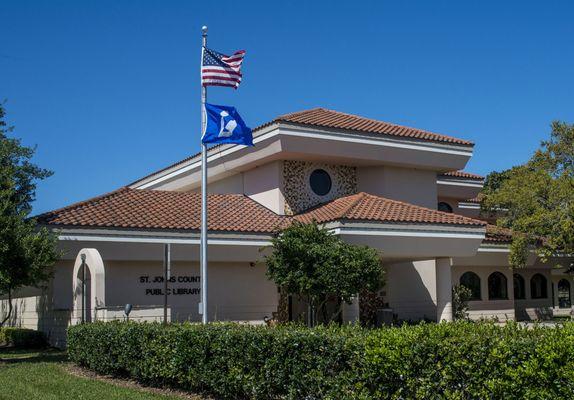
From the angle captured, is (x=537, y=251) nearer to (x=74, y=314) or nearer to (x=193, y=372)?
(x=74, y=314)

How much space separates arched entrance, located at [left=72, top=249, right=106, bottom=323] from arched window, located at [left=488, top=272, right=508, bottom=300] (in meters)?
19.8

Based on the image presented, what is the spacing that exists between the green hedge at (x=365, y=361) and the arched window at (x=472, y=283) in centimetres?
2177

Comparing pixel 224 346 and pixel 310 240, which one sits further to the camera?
pixel 310 240

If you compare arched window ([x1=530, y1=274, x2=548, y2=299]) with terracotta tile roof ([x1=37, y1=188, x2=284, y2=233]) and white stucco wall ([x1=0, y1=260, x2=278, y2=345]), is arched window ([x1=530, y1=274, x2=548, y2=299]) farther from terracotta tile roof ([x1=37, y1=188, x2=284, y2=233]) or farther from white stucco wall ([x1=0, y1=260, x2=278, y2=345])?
white stucco wall ([x1=0, y1=260, x2=278, y2=345])

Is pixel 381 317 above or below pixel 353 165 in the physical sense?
below

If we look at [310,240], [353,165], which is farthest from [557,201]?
[310,240]

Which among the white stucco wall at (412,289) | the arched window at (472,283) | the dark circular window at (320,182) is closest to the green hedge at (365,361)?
the dark circular window at (320,182)

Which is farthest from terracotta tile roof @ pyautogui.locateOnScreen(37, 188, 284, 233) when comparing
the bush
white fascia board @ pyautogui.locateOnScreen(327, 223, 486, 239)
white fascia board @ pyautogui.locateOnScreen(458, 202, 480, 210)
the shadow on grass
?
white fascia board @ pyautogui.locateOnScreen(458, 202, 480, 210)

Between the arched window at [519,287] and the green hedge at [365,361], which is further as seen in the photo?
the arched window at [519,287]

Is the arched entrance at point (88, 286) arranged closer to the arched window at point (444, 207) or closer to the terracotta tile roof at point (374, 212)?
the terracotta tile roof at point (374, 212)

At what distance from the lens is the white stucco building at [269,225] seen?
23.5 meters

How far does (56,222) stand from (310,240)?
8.10 meters

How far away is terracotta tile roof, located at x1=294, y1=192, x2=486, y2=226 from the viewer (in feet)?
80.8

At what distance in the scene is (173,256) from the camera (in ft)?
79.0
